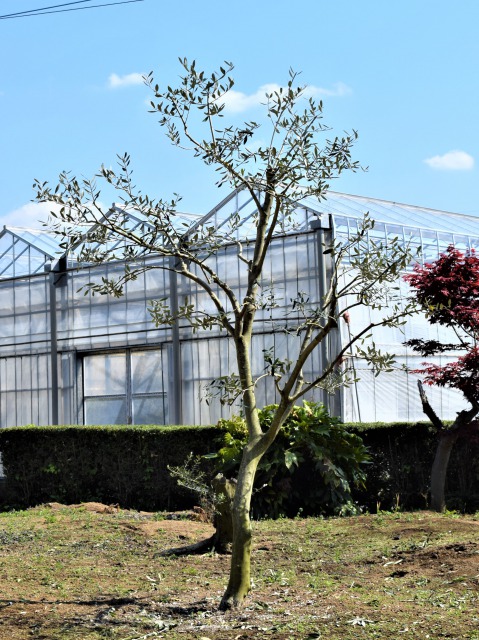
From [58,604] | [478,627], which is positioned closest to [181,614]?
[58,604]

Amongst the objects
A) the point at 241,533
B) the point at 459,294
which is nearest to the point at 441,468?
the point at 459,294

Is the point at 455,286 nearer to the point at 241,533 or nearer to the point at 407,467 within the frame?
the point at 407,467

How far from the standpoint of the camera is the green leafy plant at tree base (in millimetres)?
11008

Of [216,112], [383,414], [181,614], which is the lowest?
[181,614]

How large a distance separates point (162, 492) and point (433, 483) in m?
3.86

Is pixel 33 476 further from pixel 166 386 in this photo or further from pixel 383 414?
pixel 383 414

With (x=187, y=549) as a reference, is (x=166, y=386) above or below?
above

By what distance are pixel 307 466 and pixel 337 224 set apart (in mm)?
5143

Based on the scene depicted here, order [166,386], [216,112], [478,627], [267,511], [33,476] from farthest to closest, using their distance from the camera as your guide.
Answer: [166,386] < [33,476] < [267,511] < [216,112] < [478,627]

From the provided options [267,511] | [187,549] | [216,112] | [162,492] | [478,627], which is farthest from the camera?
[162,492]

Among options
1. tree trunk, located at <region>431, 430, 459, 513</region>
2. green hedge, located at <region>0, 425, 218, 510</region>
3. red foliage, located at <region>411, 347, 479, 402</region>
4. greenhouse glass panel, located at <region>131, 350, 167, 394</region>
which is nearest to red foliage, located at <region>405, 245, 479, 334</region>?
red foliage, located at <region>411, 347, 479, 402</region>

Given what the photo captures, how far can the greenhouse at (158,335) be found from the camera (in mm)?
15094

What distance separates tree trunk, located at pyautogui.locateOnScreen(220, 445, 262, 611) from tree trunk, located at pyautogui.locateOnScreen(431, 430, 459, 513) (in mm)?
5471

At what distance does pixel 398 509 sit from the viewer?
1123cm
